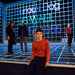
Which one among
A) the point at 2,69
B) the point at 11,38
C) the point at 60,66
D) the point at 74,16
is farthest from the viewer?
the point at 74,16

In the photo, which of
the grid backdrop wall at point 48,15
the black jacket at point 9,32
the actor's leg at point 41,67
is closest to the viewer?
the actor's leg at point 41,67

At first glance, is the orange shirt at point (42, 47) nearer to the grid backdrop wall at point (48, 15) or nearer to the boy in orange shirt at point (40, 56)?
the boy in orange shirt at point (40, 56)

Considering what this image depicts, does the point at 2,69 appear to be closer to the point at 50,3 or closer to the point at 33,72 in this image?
the point at 33,72

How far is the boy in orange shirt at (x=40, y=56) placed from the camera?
2.03 meters

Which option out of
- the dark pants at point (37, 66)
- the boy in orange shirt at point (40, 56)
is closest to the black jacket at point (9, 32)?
the boy in orange shirt at point (40, 56)

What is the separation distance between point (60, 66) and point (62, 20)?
7.03m

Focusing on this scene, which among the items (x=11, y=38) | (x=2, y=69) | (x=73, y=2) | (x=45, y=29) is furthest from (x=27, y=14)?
(x=2, y=69)

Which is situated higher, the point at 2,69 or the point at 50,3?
the point at 50,3

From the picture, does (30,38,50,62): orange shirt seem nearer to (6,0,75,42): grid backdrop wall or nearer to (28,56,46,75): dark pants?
(28,56,46,75): dark pants

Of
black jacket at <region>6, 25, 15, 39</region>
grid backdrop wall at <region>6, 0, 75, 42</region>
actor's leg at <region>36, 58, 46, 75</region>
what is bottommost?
actor's leg at <region>36, 58, 46, 75</region>

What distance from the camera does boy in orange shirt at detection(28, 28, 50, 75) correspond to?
203 cm

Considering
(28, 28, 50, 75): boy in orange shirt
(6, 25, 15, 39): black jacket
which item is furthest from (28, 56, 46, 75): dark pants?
(6, 25, 15, 39): black jacket

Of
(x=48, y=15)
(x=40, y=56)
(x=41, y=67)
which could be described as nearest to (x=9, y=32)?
(x=40, y=56)

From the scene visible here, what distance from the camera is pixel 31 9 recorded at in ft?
32.4
